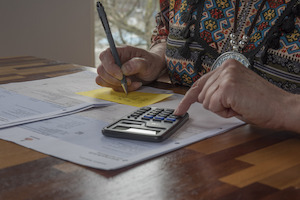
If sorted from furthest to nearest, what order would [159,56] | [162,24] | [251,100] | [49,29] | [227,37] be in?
[49,29]
[162,24]
[159,56]
[227,37]
[251,100]

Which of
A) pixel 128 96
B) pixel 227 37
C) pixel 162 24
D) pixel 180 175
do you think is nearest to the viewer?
pixel 180 175

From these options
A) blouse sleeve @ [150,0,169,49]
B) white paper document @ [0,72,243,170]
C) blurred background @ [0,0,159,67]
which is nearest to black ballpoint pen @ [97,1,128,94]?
white paper document @ [0,72,243,170]

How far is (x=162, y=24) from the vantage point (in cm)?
151

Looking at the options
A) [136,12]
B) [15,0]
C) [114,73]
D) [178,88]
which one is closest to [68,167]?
[114,73]

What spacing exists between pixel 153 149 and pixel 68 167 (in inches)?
5.6

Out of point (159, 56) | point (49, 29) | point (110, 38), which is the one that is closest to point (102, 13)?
point (110, 38)

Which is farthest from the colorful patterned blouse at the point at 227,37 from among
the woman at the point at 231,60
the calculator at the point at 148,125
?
the calculator at the point at 148,125

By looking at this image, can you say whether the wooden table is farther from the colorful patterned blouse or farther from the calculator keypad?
the colorful patterned blouse

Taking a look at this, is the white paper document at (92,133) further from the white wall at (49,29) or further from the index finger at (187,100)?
the white wall at (49,29)

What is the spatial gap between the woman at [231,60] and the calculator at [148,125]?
0.04 m

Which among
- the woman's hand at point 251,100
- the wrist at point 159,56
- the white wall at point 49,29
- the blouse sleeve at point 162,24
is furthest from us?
the white wall at point 49,29

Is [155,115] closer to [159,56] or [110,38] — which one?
[110,38]

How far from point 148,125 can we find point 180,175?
7.2 inches

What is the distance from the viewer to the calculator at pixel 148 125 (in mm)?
688
